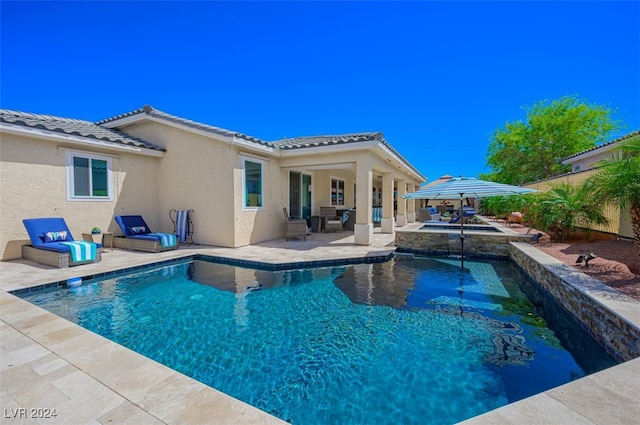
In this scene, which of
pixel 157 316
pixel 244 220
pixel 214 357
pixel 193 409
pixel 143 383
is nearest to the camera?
pixel 193 409

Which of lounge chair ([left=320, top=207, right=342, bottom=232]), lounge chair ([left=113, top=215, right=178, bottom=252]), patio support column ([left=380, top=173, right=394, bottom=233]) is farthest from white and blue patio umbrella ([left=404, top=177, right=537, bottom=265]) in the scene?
lounge chair ([left=113, top=215, right=178, bottom=252])

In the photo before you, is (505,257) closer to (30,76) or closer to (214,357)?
(214,357)

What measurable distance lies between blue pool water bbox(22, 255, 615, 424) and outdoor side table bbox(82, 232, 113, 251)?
3.48 meters

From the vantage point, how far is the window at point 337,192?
18.8 m

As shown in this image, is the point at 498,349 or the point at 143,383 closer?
the point at 143,383

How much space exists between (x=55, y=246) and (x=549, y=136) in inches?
1458

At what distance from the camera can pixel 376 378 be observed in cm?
348

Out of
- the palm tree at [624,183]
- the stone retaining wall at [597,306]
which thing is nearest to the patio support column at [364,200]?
the stone retaining wall at [597,306]

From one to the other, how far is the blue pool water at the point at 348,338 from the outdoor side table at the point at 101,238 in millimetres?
3479

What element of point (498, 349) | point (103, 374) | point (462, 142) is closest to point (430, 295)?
point (498, 349)

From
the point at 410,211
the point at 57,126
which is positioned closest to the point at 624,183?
the point at 57,126

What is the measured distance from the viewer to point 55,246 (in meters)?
7.89

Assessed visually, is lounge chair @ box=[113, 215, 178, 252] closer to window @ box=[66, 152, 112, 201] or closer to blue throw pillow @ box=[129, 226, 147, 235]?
blue throw pillow @ box=[129, 226, 147, 235]

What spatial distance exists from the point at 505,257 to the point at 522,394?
328 inches
